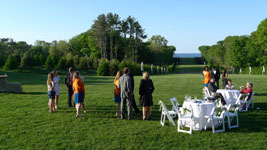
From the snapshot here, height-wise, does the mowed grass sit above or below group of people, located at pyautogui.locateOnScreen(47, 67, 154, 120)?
below

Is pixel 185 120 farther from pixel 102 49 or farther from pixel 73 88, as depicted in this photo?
pixel 102 49

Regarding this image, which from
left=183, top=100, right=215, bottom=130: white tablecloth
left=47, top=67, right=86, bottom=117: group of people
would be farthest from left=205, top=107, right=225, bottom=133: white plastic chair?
left=47, top=67, right=86, bottom=117: group of people

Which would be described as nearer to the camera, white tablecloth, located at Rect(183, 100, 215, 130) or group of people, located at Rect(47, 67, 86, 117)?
white tablecloth, located at Rect(183, 100, 215, 130)

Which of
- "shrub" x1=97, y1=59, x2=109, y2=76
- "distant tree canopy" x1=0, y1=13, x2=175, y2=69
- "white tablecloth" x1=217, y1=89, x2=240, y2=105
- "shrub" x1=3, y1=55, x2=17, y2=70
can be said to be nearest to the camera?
"white tablecloth" x1=217, y1=89, x2=240, y2=105

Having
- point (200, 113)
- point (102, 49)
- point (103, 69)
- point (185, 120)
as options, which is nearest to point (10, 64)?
point (103, 69)

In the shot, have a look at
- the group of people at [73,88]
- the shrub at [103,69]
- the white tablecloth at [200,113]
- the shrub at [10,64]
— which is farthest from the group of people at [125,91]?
the shrub at [10,64]

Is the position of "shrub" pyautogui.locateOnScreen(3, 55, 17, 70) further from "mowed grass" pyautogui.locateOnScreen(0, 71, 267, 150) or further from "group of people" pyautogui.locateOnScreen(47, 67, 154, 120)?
"group of people" pyautogui.locateOnScreen(47, 67, 154, 120)

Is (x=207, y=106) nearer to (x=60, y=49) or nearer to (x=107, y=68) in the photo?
(x=107, y=68)

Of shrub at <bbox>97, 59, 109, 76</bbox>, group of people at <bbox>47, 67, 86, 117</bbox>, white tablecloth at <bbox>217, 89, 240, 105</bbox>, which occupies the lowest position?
white tablecloth at <bbox>217, 89, 240, 105</bbox>

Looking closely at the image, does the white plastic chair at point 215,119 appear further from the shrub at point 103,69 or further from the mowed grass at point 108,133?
the shrub at point 103,69

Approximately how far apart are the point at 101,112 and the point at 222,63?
81972 mm

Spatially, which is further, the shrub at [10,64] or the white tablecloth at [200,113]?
the shrub at [10,64]

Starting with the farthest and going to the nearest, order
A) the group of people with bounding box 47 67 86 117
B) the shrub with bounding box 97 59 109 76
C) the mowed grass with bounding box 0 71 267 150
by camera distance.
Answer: the shrub with bounding box 97 59 109 76, the group of people with bounding box 47 67 86 117, the mowed grass with bounding box 0 71 267 150

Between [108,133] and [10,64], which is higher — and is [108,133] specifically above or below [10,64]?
below
